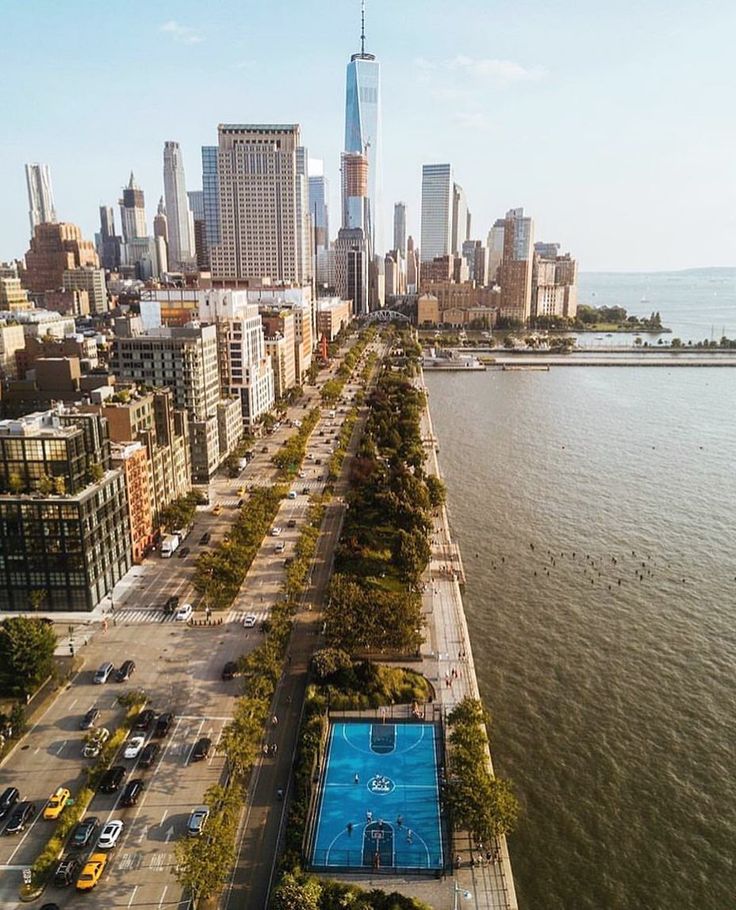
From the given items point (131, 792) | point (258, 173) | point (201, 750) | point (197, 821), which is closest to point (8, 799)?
point (131, 792)

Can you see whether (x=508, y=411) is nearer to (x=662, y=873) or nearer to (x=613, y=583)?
Result: (x=613, y=583)

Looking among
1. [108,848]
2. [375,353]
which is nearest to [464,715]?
[108,848]

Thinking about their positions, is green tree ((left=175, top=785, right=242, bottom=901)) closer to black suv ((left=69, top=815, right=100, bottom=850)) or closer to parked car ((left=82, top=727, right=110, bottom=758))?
black suv ((left=69, top=815, right=100, bottom=850))

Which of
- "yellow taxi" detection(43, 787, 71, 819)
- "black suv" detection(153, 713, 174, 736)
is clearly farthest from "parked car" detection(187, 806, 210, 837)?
"black suv" detection(153, 713, 174, 736)

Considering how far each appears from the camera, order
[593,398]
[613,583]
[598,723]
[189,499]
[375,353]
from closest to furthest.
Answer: [598,723]
[613,583]
[189,499]
[593,398]
[375,353]

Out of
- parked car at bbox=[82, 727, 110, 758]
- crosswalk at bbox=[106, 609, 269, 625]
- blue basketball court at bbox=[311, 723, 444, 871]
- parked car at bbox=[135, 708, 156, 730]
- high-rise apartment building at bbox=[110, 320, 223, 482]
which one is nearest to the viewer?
blue basketball court at bbox=[311, 723, 444, 871]
